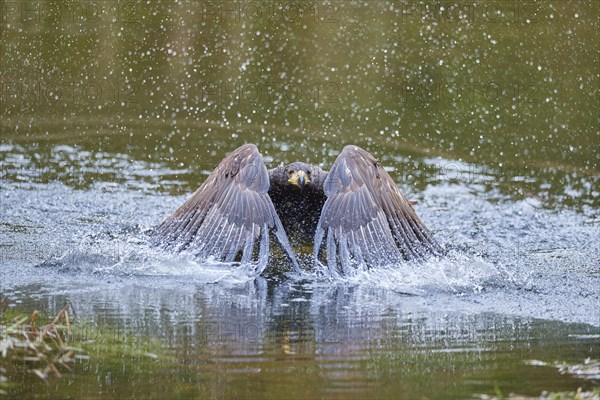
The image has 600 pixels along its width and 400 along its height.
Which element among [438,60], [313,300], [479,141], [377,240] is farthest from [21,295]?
[438,60]

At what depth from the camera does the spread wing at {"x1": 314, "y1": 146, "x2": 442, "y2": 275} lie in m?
7.14

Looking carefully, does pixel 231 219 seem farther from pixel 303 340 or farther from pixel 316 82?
pixel 316 82

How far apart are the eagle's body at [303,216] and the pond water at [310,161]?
20 cm

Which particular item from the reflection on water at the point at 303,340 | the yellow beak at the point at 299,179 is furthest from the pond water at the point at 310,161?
the yellow beak at the point at 299,179

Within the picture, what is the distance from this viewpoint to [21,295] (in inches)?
240

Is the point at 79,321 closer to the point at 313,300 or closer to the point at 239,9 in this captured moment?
the point at 313,300

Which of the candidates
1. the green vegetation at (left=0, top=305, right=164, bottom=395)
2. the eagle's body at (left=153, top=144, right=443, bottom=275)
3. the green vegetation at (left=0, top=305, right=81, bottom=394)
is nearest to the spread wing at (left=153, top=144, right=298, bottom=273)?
the eagle's body at (left=153, top=144, right=443, bottom=275)

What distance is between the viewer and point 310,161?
1104 centimetres

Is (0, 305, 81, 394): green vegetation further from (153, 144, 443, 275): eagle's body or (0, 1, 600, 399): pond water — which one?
(153, 144, 443, 275): eagle's body

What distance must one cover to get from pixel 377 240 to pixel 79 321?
99.4 inches

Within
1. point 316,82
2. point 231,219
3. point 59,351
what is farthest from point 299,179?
point 316,82

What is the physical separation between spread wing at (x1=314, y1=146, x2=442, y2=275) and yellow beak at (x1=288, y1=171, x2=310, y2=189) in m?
0.16

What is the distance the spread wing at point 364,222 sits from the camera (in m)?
7.14

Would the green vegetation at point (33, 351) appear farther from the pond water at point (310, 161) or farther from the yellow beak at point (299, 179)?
the yellow beak at point (299, 179)
